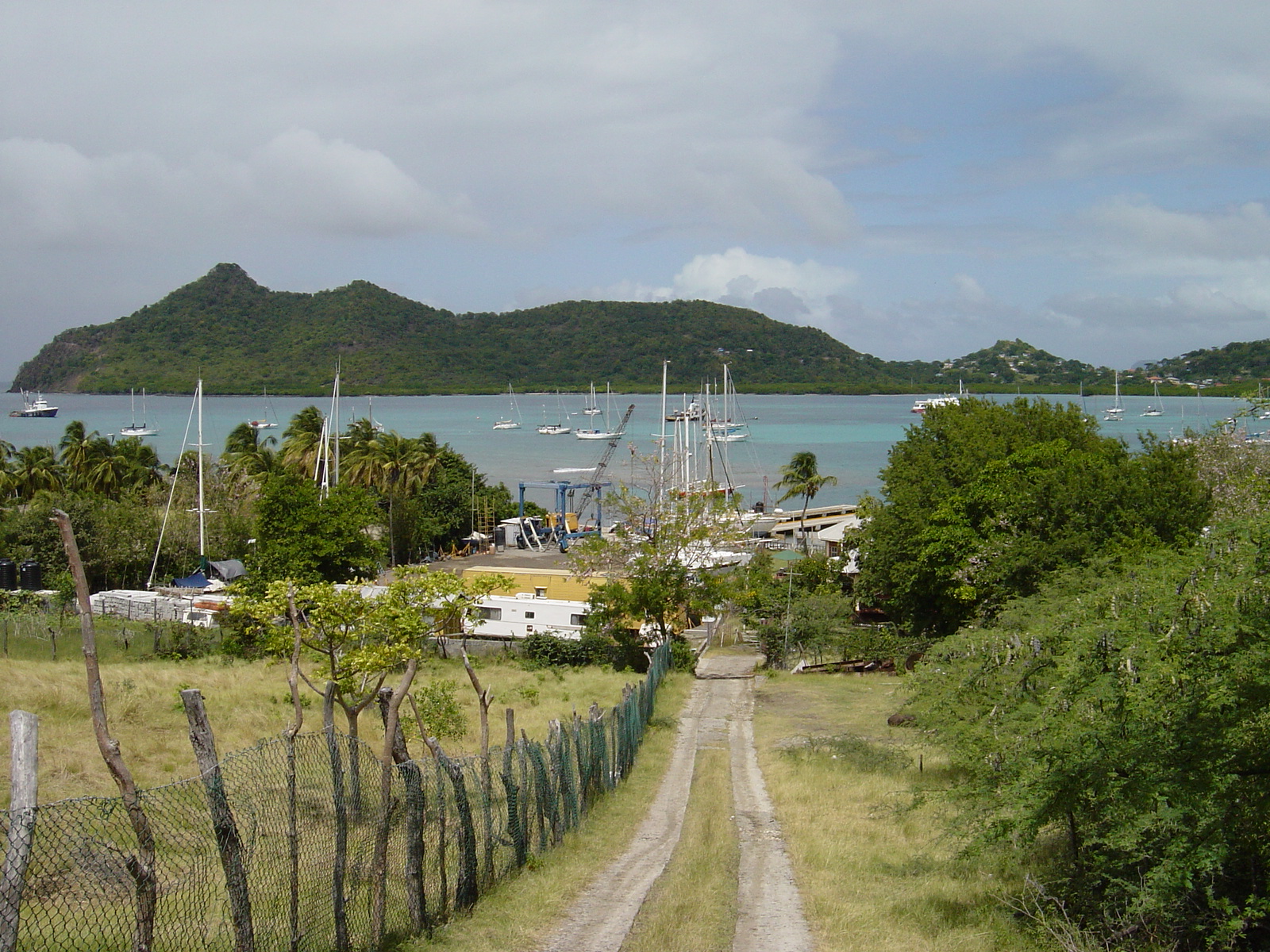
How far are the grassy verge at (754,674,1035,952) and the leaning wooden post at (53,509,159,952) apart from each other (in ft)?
19.8

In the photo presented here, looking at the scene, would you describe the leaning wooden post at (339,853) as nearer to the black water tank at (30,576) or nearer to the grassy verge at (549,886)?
the grassy verge at (549,886)

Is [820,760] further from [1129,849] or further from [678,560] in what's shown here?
[678,560]

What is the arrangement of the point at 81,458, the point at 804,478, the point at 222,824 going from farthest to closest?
the point at 804,478
the point at 81,458
the point at 222,824

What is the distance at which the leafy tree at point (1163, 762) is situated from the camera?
828 cm

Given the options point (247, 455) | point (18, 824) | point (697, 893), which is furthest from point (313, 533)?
point (18, 824)

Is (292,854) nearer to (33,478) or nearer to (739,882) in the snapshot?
(739,882)

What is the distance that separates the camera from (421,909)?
29.6 feet

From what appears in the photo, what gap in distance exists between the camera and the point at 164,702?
22.1 meters

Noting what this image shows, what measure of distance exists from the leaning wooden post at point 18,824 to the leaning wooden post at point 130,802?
497 mm

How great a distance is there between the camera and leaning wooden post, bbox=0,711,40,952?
5.36 m

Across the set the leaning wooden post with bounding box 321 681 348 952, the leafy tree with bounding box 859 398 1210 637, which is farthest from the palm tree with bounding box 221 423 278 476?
the leaning wooden post with bounding box 321 681 348 952

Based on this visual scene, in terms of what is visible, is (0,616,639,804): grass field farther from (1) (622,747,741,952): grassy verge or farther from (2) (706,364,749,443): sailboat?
(2) (706,364,749,443): sailboat

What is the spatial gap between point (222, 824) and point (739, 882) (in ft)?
23.7

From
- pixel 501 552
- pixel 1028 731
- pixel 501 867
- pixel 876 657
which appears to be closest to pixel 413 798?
pixel 501 867
